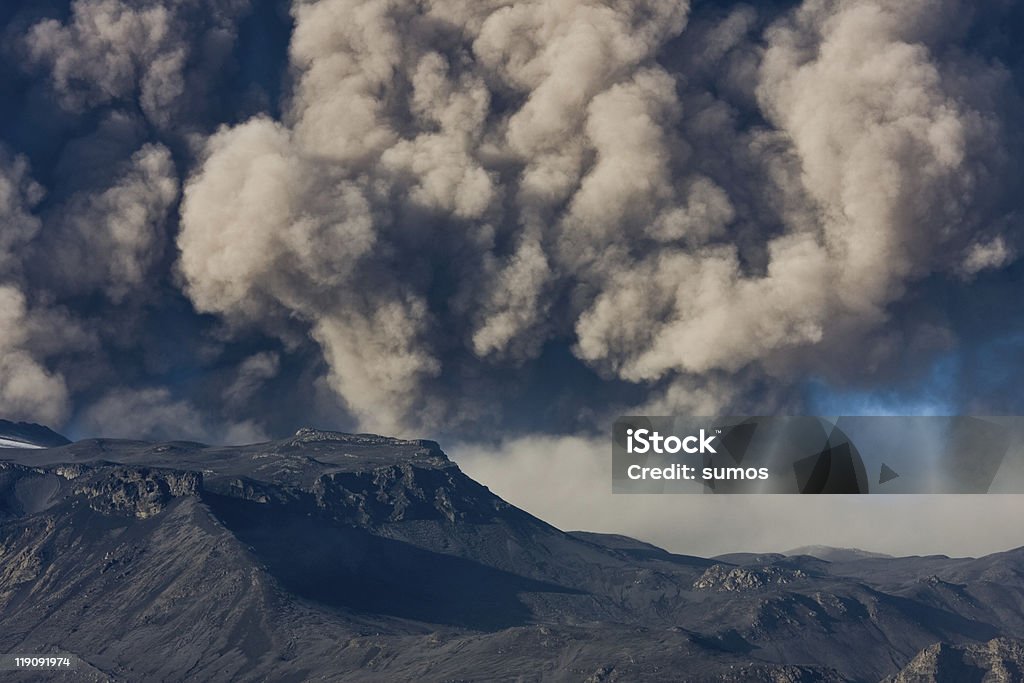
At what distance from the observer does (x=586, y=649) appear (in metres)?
156

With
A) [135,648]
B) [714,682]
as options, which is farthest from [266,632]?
[714,682]

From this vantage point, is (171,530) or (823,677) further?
(171,530)

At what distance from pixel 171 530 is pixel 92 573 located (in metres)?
13.9

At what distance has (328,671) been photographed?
152250 millimetres

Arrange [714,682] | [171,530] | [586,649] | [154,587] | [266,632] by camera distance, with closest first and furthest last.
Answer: [714,682], [586,649], [266,632], [154,587], [171,530]

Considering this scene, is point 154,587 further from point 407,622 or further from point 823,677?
point 823,677

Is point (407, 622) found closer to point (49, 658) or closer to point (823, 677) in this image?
point (49, 658)

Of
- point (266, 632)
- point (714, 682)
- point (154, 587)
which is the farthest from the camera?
point (154, 587)

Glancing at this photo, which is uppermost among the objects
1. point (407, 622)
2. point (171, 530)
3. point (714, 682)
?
point (171, 530)

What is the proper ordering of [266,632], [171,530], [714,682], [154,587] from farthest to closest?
[171,530] < [154,587] < [266,632] < [714,682]

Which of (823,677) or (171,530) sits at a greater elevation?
(171,530)

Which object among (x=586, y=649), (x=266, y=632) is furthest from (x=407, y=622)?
(x=586, y=649)

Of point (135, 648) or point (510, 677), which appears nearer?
point (510, 677)

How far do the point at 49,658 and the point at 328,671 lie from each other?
30.1m
